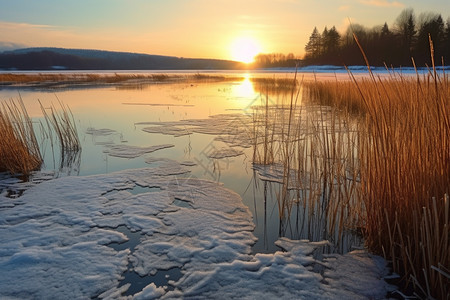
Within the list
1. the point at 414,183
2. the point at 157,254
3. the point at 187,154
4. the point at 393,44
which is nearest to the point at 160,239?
the point at 157,254

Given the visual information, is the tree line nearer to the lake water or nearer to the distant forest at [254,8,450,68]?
the distant forest at [254,8,450,68]

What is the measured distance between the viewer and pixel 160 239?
3.04 metres

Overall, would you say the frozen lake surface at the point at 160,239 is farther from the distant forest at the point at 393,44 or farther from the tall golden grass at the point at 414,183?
the distant forest at the point at 393,44

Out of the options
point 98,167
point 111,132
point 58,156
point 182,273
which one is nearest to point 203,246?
point 182,273

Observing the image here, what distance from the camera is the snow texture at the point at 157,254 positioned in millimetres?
2297

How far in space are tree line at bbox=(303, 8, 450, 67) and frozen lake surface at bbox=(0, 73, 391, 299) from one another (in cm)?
3262

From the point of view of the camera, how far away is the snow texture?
230 cm

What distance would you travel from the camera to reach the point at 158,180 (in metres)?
4.69

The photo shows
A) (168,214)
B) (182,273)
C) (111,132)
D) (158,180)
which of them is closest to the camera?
(182,273)

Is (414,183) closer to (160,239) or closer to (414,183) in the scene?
(414,183)

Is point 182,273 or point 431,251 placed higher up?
point 431,251

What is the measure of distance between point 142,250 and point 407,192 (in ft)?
7.80

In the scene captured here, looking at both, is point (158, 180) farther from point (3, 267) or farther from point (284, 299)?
point (284, 299)

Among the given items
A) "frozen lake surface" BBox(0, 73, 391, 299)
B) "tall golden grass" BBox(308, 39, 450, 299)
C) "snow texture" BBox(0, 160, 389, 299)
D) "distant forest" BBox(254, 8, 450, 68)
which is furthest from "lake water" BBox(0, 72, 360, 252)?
"distant forest" BBox(254, 8, 450, 68)
